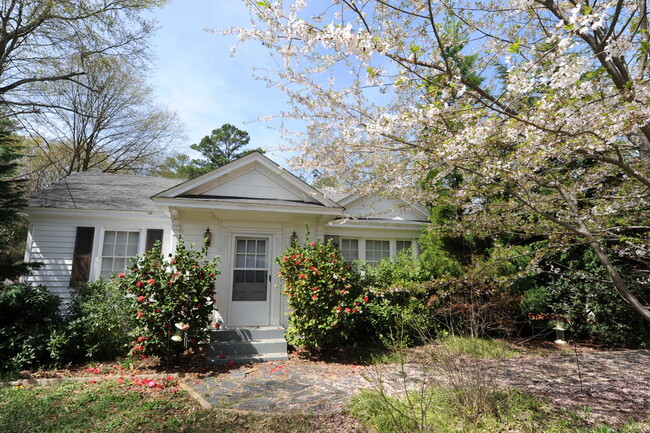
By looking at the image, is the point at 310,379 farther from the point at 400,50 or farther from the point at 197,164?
the point at 197,164

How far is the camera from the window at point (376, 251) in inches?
382

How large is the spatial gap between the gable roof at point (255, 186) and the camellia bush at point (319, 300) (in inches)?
59.8

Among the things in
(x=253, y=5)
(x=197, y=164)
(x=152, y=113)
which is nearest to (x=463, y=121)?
(x=253, y=5)

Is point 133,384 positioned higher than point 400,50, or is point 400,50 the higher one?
point 400,50

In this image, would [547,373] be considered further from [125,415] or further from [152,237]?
[152,237]

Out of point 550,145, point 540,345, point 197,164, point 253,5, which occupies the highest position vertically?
point 197,164

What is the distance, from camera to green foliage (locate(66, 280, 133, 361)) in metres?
5.94

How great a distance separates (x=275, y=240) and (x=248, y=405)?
426cm

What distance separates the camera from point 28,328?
19.5 ft

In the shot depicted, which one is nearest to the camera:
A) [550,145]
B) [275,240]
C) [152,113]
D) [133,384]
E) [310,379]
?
[550,145]

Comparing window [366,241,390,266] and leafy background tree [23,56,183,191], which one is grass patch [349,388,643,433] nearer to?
window [366,241,390,266]

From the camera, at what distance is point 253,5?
293 cm

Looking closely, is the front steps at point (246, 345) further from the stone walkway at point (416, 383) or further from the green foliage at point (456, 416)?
the green foliage at point (456, 416)

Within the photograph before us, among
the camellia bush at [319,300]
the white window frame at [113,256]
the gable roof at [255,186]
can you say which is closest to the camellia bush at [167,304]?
the camellia bush at [319,300]
